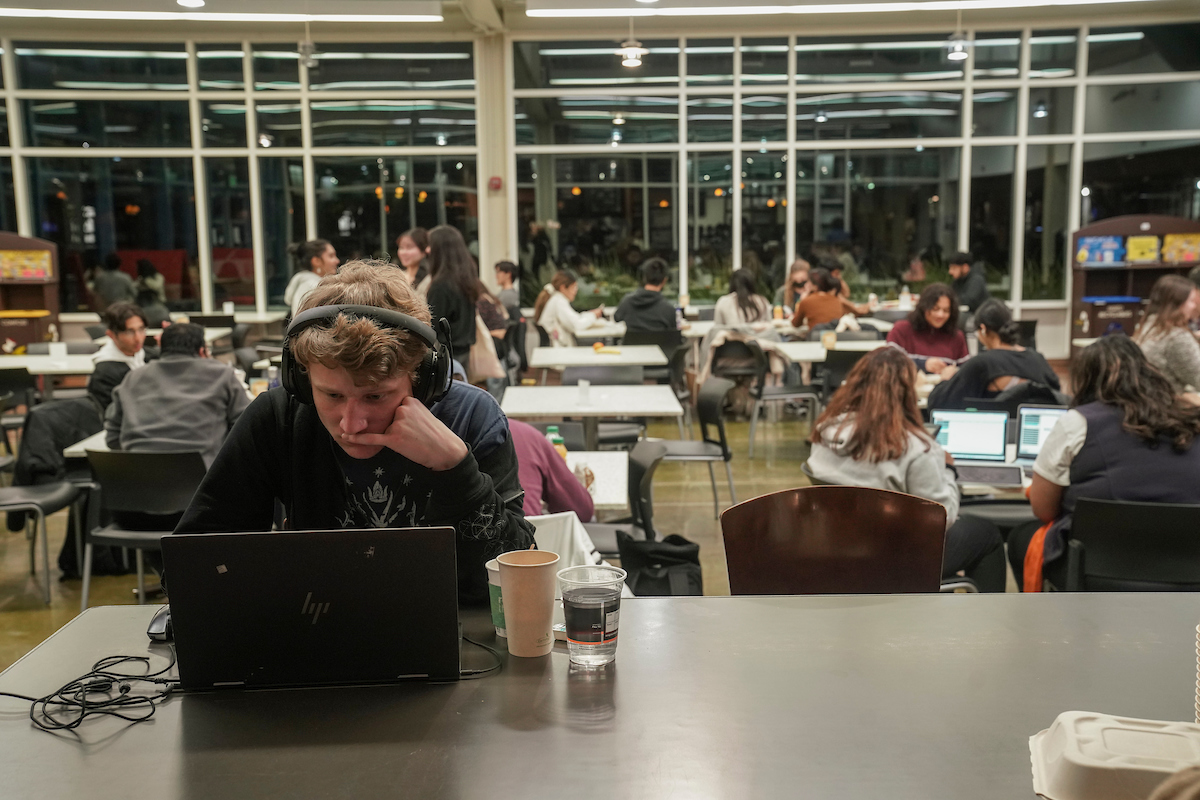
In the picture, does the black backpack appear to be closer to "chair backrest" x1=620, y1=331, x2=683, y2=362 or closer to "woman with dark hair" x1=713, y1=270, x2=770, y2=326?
"chair backrest" x1=620, y1=331, x2=683, y2=362

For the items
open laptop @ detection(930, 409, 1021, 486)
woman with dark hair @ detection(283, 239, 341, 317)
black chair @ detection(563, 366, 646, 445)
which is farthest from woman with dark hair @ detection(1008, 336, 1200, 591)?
woman with dark hair @ detection(283, 239, 341, 317)

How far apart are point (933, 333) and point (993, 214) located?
591 centimetres

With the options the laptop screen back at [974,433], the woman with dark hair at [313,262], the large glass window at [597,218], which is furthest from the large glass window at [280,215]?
the laptop screen back at [974,433]

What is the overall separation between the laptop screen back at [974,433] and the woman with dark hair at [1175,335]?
62.5 inches

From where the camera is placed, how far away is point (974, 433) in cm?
387

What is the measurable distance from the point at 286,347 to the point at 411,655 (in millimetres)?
499

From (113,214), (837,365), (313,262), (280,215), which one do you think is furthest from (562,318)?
(113,214)

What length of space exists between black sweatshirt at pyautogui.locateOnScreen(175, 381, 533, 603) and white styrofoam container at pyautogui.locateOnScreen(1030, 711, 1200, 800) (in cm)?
90

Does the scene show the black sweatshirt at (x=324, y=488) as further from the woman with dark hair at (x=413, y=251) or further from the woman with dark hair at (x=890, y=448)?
the woman with dark hair at (x=413, y=251)

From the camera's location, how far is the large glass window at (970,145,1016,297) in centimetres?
1105

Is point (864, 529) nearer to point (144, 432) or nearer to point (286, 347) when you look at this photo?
point (286, 347)

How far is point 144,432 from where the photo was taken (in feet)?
12.8

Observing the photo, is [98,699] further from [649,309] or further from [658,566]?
[649,309]

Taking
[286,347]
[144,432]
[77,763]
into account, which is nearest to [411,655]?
[77,763]
